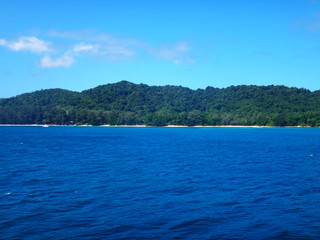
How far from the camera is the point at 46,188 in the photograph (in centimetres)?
2853

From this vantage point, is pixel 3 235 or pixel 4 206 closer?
pixel 3 235

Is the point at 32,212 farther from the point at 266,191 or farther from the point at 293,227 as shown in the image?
the point at 266,191

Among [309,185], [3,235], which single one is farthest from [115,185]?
[309,185]

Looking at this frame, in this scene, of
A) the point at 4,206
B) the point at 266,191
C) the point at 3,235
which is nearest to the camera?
the point at 3,235

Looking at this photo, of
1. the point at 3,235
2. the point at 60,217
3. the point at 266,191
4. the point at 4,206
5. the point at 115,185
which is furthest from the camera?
the point at 115,185

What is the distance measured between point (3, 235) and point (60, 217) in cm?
376

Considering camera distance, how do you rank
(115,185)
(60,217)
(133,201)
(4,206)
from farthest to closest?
(115,185) < (133,201) < (4,206) < (60,217)

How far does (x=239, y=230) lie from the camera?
18469mm

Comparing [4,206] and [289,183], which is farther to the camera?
[289,183]

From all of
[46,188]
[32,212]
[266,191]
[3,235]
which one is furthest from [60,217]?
[266,191]

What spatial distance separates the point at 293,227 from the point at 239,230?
348 centimetres

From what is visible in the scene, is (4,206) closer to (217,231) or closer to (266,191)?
(217,231)

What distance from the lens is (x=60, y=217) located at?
20.3 m

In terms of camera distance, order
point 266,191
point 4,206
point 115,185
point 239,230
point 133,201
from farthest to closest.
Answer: point 115,185 < point 266,191 < point 133,201 < point 4,206 < point 239,230
